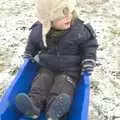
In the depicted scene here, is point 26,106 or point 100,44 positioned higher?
point 26,106

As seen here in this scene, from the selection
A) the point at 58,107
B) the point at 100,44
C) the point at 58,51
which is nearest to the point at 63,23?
the point at 58,51

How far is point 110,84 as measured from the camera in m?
3.12

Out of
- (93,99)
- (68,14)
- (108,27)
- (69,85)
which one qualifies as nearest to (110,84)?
(93,99)

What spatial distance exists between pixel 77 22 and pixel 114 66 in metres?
0.80

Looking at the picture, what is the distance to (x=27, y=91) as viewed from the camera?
2.69 meters

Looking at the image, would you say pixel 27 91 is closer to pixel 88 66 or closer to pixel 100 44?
pixel 88 66

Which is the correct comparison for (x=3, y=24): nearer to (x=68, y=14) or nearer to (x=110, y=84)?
(x=110, y=84)

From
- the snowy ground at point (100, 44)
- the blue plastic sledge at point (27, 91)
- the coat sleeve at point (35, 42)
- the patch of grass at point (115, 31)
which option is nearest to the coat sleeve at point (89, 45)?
the blue plastic sledge at point (27, 91)

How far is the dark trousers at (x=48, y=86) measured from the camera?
254 centimetres

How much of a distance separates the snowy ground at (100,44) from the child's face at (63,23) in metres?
0.62

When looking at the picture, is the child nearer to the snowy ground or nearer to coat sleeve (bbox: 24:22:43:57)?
coat sleeve (bbox: 24:22:43:57)

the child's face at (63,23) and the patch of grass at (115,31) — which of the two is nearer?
the child's face at (63,23)

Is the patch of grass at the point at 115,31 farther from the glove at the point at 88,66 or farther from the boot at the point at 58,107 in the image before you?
the boot at the point at 58,107

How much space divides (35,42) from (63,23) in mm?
270
